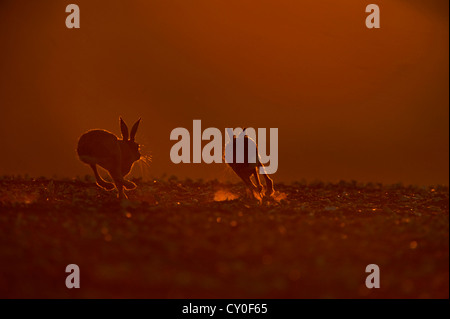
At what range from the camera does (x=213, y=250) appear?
21.0 ft

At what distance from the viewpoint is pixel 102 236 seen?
22.9ft

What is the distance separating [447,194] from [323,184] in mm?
3397

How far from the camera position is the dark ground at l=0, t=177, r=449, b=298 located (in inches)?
213

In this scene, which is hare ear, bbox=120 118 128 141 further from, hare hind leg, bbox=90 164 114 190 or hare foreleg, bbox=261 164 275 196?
hare foreleg, bbox=261 164 275 196

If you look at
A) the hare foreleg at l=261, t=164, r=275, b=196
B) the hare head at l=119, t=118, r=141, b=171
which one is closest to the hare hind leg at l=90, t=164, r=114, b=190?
the hare head at l=119, t=118, r=141, b=171

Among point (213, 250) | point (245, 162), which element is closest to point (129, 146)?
point (245, 162)

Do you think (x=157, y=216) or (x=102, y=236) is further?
(x=157, y=216)

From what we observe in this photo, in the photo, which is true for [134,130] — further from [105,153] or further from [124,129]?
[105,153]

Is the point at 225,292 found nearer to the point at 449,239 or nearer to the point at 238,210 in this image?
the point at 449,239

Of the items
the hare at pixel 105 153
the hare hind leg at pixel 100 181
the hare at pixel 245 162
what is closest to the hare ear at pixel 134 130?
the hare at pixel 105 153

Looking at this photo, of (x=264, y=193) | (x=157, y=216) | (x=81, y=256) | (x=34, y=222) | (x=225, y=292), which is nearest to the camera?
(x=225, y=292)

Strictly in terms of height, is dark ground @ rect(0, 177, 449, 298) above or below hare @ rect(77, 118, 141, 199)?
below

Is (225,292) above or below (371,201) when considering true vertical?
below

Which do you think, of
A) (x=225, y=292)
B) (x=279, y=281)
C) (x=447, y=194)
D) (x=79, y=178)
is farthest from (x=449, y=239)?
(x=79, y=178)
